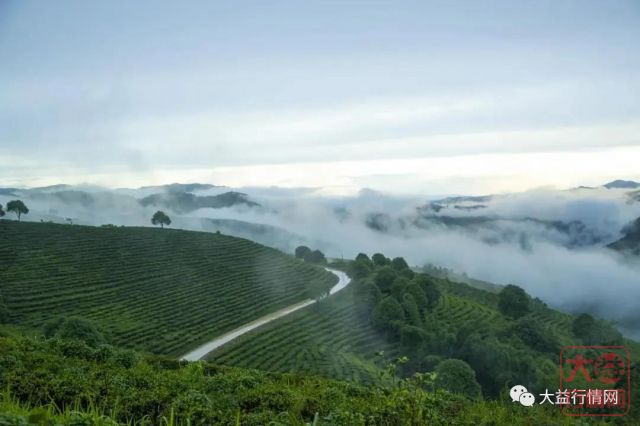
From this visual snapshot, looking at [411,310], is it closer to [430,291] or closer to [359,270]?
[430,291]

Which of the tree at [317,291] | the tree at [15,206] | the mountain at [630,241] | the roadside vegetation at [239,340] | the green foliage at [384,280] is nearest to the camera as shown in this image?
the roadside vegetation at [239,340]

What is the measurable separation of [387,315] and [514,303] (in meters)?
22.1

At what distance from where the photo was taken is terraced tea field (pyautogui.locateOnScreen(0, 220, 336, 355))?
127ft

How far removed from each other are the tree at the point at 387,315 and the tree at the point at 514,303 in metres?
20.0

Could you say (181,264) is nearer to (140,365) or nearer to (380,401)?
(140,365)

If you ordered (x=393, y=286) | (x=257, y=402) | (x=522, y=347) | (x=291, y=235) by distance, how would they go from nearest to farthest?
(x=257, y=402), (x=522, y=347), (x=393, y=286), (x=291, y=235)

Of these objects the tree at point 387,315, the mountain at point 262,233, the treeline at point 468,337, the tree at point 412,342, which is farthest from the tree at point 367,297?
the mountain at point 262,233

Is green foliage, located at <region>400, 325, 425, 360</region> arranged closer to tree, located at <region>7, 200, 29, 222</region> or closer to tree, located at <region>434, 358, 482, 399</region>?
tree, located at <region>434, 358, 482, 399</region>

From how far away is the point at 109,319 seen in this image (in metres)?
38.6

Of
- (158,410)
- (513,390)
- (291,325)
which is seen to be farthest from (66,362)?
(291,325)

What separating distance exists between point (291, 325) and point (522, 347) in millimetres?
21963

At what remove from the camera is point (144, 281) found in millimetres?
51375

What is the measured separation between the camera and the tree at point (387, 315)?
160ft

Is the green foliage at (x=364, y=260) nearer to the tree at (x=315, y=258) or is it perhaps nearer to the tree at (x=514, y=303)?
the tree at (x=315, y=258)
